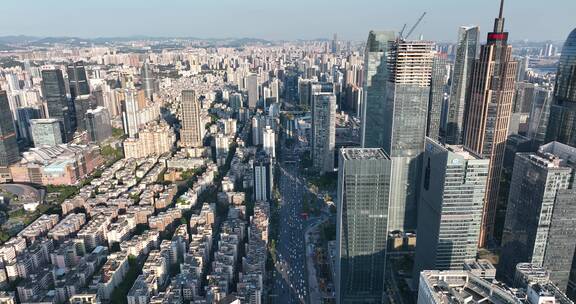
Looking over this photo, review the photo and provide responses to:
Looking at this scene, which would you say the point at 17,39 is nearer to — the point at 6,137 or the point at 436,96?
the point at 6,137

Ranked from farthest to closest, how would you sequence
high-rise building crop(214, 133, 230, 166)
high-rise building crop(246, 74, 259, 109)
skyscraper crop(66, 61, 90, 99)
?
high-rise building crop(246, 74, 259, 109), skyscraper crop(66, 61, 90, 99), high-rise building crop(214, 133, 230, 166)

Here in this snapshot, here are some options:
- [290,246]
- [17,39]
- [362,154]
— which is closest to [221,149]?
[290,246]

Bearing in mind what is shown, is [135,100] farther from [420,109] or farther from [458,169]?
[458,169]

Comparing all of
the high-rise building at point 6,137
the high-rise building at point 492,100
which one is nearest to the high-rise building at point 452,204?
the high-rise building at point 492,100

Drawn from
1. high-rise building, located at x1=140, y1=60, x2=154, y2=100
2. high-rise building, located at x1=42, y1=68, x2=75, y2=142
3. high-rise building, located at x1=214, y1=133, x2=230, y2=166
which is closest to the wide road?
high-rise building, located at x1=214, y1=133, x2=230, y2=166

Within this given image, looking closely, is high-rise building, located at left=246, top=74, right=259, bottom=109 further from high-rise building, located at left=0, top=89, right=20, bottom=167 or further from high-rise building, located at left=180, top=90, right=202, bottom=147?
high-rise building, located at left=0, top=89, right=20, bottom=167

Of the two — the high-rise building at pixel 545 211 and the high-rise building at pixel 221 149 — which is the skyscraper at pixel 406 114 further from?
the high-rise building at pixel 221 149
